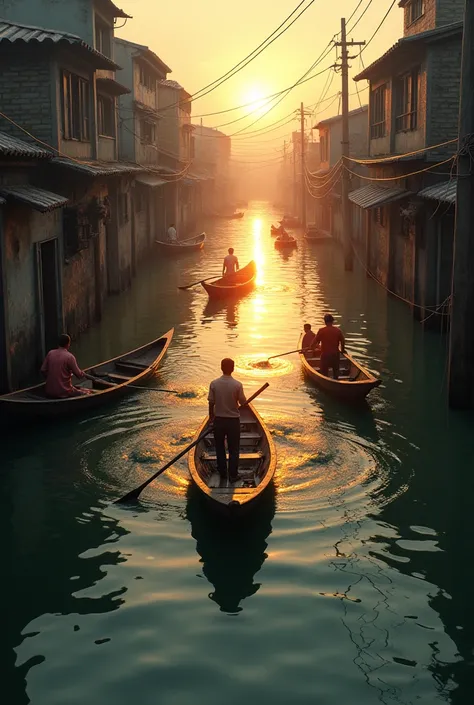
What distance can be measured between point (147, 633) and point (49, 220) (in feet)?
41.0

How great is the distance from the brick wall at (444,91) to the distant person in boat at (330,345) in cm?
801

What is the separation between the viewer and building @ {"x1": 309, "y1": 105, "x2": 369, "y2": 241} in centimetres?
5019

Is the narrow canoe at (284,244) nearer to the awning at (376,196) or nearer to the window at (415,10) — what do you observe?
the awning at (376,196)

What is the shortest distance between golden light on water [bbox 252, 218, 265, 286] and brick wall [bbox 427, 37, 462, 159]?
12388 mm

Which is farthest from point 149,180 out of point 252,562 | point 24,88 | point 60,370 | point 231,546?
point 252,562

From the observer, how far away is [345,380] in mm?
16312

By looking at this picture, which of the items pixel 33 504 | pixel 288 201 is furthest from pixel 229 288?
pixel 288 201

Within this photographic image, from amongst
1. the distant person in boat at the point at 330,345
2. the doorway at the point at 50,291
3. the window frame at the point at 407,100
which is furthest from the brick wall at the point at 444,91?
the doorway at the point at 50,291

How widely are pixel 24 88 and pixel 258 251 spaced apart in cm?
2817

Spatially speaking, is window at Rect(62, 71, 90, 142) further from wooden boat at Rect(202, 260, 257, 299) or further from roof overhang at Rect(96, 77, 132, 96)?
wooden boat at Rect(202, 260, 257, 299)

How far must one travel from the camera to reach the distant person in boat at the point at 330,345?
1603cm

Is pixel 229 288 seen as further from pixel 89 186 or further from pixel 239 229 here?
pixel 239 229

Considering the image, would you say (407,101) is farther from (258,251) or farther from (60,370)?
(258,251)

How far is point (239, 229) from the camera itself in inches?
2544
